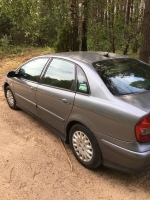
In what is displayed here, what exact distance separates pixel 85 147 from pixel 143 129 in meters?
0.94

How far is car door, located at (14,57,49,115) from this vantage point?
160 inches

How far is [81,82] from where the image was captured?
10.1ft

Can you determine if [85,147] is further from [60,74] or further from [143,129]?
[60,74]

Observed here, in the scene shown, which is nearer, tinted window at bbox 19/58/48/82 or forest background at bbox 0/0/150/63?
tinted window at bbox 19/58/48/82

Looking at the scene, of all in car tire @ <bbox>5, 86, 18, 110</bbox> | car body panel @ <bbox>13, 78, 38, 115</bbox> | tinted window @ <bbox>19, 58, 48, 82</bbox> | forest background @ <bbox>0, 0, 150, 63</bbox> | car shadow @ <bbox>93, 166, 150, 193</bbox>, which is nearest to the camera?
car shadow @ <bbox>93, 166, 150, 193</bbox>

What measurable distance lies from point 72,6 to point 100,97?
661 cm

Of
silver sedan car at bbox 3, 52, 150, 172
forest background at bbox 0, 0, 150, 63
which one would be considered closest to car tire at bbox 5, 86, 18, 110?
silver sedan car at bbox 3, 52, 150, 172

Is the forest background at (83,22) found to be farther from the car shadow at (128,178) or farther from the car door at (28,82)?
the car shadow at (128,178)

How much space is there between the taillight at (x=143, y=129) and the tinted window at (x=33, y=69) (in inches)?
87.0

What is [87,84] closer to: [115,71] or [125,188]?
[115,71]

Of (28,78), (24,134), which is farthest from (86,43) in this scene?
(24,134)

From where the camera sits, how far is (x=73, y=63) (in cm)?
333

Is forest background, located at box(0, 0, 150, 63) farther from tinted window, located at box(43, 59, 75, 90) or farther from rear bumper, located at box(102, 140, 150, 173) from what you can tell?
rear bumper, located at box(102, 140, 150, 173)

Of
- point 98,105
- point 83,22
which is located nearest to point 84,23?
point 83,22
